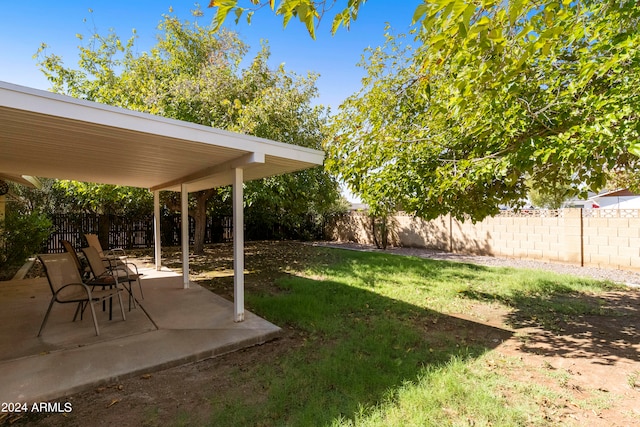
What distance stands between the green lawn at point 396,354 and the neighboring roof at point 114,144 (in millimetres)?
2494

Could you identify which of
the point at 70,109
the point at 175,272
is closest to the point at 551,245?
the point at 175,272

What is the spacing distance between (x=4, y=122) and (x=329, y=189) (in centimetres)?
935

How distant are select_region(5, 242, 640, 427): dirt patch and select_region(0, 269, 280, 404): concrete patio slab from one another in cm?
16

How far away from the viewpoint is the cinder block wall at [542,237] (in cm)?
898

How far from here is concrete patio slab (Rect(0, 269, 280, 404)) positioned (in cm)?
305

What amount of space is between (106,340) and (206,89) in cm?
774

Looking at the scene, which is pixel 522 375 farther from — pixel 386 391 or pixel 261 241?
pixel 261 241

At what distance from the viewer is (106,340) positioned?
12.9 ft

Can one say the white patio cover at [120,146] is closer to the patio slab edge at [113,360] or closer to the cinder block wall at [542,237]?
the patio slab edge at [113,360]

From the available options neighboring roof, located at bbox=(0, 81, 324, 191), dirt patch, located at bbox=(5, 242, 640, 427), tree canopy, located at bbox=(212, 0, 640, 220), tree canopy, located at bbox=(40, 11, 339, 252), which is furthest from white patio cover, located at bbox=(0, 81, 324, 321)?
tree canopy, located at bbox=(40, 11, 339, 252)

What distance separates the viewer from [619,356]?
386 centimetres

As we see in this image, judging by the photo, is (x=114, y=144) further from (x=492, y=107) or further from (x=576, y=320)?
(x=576, y=320)

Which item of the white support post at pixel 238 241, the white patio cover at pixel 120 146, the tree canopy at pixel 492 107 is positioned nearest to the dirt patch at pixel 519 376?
the white support post at pixel 238 241

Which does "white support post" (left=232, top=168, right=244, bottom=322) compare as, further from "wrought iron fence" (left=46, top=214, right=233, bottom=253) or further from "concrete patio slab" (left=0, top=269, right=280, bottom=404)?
"wrought iron fence" (left=46, top=214, right=233, bottom=253)
